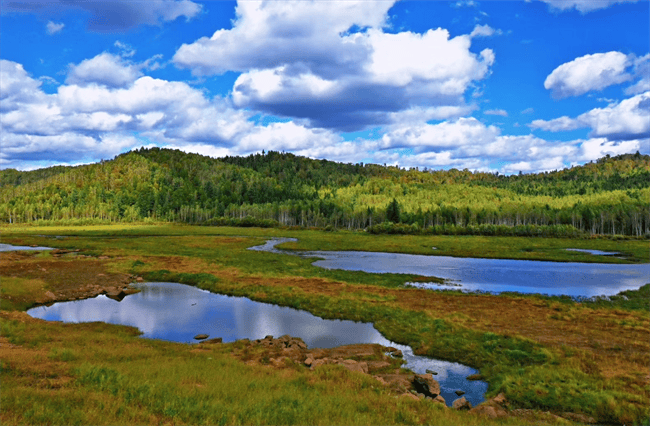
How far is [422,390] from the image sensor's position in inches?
719

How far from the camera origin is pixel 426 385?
1838 cm

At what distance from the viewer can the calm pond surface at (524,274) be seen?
4753 cm

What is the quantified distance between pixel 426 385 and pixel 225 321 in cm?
1944

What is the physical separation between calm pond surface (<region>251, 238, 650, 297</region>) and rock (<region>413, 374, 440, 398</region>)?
29.5 metres

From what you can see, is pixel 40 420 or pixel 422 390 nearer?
pixel 40 420

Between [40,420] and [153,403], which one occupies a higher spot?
[40,420]

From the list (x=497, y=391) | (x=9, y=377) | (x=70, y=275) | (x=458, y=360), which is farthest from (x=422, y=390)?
(x=70, y=275)

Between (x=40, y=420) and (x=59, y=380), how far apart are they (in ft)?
14.9

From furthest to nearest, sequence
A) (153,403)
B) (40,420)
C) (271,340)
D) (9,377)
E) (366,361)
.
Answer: (271,340) < (366,361) < (9,377) < (153,403) < (40,420)

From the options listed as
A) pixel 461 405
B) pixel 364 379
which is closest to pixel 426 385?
pixel 461 405

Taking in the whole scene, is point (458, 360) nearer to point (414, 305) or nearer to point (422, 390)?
point (422, 390)

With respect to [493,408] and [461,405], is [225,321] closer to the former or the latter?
[461,405]

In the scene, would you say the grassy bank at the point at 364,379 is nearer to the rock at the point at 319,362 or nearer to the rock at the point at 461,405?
the rock at the point at 319,362

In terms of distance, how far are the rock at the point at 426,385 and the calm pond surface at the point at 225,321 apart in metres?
0.59
